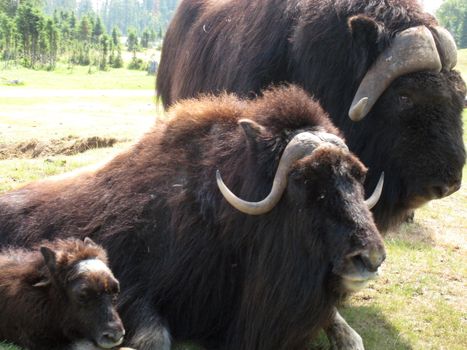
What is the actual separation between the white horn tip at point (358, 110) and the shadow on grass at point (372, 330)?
155 centimetres

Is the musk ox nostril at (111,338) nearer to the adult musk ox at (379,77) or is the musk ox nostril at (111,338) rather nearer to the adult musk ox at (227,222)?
the adult musk ox at (227,222)

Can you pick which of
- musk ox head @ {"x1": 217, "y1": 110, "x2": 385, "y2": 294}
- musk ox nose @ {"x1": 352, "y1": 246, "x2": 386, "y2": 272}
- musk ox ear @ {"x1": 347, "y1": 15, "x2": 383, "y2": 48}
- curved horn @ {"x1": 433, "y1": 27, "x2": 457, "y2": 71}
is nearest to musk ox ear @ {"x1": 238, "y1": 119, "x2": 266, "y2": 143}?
musk ox head @ {"x1": 217, "y1": 110, "x2": 385, "y2": 294}

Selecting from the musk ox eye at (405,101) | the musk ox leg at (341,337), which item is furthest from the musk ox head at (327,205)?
the musk ox eye at (405,101)

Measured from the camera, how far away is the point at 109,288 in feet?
11.5

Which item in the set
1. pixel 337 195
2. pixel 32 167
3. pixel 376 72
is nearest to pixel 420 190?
pixel 376 72

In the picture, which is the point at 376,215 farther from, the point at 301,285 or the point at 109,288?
the point at 109,288

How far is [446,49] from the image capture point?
4566mm

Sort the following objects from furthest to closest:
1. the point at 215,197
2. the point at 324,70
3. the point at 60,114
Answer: the point at 60,114 < the point at 324,70 < the point at 215,197

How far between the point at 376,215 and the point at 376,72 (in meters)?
1.08

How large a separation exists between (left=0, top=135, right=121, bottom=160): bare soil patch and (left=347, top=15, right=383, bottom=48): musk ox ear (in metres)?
6.98

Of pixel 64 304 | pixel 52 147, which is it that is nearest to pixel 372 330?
pixel 64 304

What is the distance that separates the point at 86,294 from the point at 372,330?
2.23m

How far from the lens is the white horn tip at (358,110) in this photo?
4.39 m

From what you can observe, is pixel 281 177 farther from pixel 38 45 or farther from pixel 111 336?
pixel 38 45
